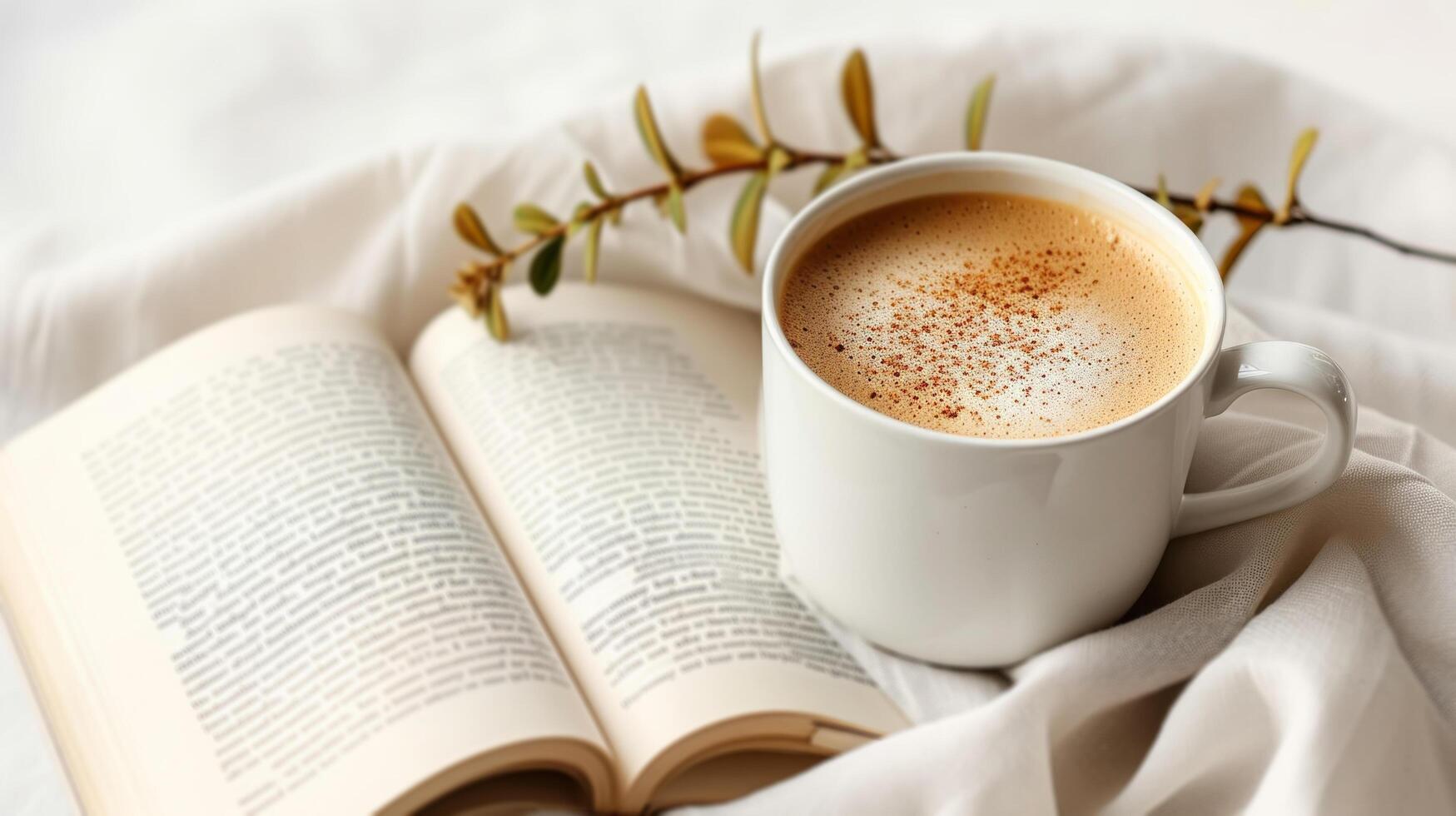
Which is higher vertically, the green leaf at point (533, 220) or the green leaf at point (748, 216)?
the green leaf at point (533, 220)

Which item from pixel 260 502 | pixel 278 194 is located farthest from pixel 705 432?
pixel 278 194

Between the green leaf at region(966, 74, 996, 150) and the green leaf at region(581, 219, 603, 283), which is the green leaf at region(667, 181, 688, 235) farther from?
the green leaf at region(966, 74, 996, 150)

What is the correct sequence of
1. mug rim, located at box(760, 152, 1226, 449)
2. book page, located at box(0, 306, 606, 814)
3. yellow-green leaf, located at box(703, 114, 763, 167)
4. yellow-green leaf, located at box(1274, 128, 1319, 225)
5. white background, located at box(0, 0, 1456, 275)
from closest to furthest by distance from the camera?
mug rim, located at box(760, 152, 1226, 449)
book page, located at box(0, 306, 606, 814)
yellow-green leaf, located at box(1274, 128, 1319, 225)
yellow-green leaf, located at box(703, 114, 763, 167)
white background, located at box(0, 0, 1456, 275)

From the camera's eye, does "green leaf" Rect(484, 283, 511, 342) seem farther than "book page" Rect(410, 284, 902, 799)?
Yes

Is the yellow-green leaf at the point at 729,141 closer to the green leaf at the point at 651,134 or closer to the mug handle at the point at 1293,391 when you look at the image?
the green leaf at the point at 651,134

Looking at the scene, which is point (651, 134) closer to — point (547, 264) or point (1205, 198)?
point (547, 264)

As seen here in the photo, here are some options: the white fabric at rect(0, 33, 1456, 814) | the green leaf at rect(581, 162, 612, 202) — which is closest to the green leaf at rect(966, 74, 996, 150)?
the white fabric at rect(0, 33, 1456, 814)

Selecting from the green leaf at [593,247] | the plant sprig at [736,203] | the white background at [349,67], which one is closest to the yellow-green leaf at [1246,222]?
the plant sprig at [736,203]
